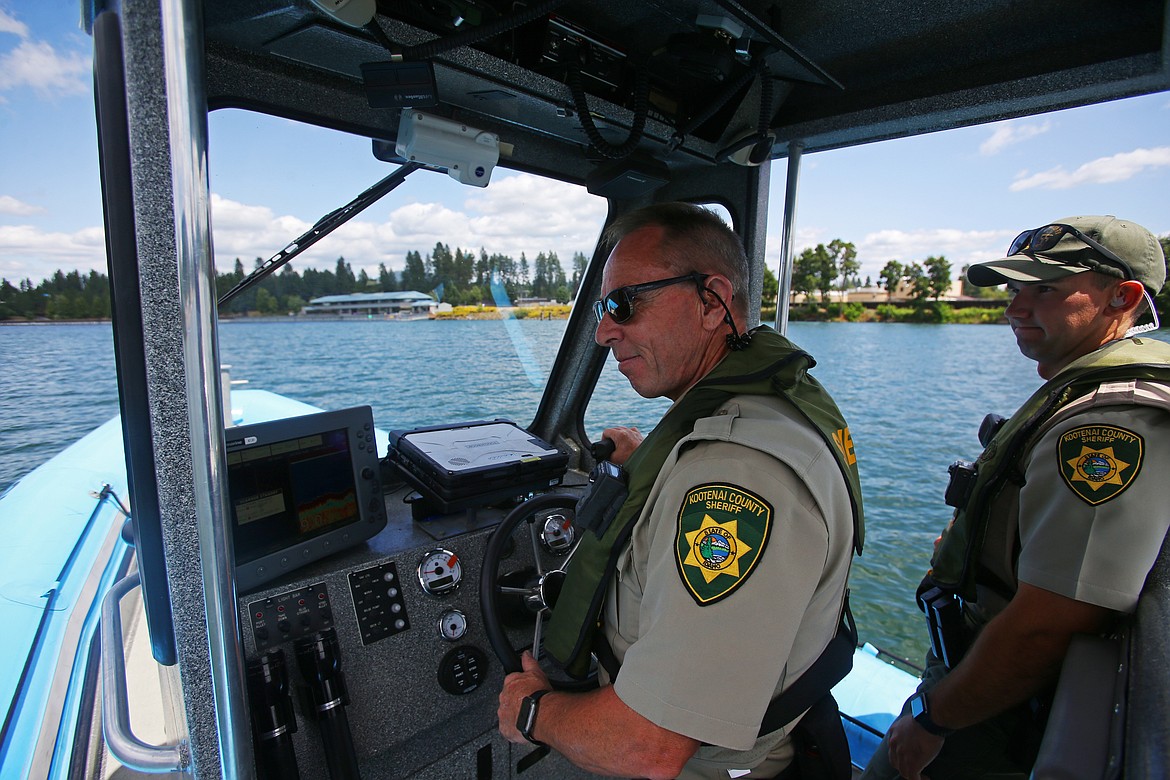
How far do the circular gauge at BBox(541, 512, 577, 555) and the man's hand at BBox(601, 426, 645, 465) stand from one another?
27cm

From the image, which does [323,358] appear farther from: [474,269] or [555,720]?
[555,720]

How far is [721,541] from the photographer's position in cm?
90

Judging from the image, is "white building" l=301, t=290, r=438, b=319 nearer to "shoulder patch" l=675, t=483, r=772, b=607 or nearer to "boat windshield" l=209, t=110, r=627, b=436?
"boat windshield" l=209, t=110, r=627, b=436

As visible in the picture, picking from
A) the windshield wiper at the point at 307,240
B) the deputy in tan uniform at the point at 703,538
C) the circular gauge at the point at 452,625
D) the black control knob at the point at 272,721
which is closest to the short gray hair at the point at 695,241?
the deputy in tan uniform at the point at 703,538

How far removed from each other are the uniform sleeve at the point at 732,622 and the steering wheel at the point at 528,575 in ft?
1.50

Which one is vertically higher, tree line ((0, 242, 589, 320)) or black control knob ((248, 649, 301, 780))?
tree line ((0, 242, 589, 320))

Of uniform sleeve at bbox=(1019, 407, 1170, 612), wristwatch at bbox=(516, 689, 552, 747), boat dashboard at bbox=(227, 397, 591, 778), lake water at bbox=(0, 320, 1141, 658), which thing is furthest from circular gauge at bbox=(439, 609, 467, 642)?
uniform sleeve at bbox=(1019, 407, 1170, 612)

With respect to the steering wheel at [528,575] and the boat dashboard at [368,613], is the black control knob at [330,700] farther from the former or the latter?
the steering wheel at [528,575]

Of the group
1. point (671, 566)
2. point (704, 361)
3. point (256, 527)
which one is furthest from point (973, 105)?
point (256, 527)

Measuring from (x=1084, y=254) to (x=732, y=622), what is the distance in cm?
150

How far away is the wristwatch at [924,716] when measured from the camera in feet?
4.80

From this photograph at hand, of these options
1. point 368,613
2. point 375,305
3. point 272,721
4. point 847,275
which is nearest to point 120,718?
point 272,721

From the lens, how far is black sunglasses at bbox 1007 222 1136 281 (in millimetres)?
1543

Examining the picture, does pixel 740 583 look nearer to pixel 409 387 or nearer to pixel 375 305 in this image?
pixel 375 305
